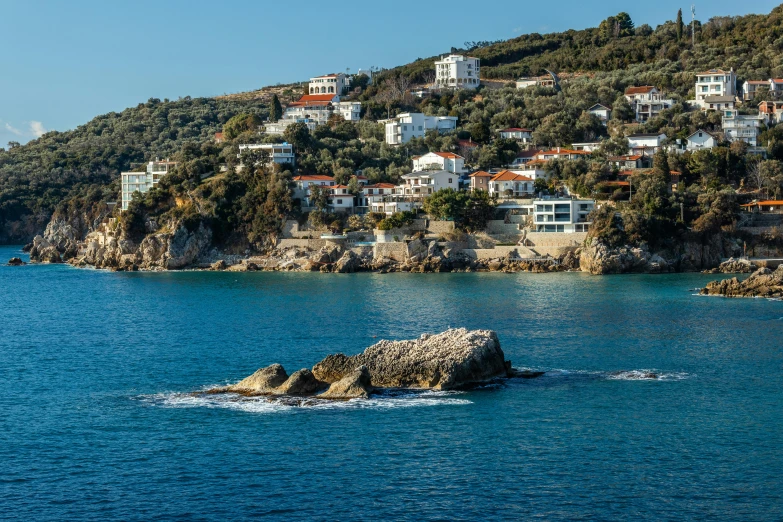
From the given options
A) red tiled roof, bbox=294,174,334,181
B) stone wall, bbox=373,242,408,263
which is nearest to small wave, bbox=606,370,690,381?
stone wall, bbox=373,242,408,263

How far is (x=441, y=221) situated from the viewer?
65875mm

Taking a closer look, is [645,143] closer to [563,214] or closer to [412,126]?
[563,214]

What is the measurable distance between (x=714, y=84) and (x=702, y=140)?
1367 cm

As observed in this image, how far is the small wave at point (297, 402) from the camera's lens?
25.2m

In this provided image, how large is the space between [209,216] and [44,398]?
42.7 m

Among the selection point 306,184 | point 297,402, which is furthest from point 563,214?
point 297,402

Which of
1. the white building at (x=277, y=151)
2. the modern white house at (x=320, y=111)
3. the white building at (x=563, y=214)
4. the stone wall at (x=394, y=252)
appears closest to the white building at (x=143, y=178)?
the white building at (x=277, y=151)

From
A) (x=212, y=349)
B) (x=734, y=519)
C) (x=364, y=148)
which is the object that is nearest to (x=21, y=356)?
(x=212, y=349)

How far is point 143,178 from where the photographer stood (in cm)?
8138

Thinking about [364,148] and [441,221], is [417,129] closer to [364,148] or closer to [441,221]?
[364,148]

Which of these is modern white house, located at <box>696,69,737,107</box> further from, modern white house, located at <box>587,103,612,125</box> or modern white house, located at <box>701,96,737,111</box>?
modern white house, located at <box>587,103,612,125</box>

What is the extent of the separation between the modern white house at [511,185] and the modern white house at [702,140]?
14049mm

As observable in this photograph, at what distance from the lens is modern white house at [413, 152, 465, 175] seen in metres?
74.4

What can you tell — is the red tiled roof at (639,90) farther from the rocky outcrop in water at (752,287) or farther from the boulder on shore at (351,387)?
the boulder on shore at (351,387)
